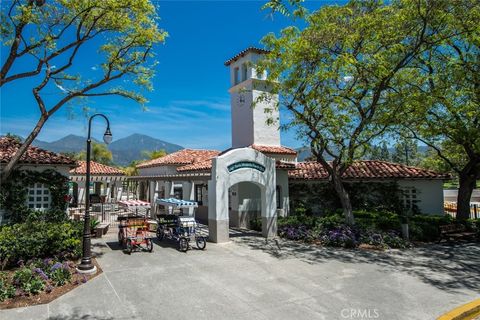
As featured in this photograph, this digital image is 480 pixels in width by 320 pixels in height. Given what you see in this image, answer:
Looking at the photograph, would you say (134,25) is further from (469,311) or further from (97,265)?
(469,311)

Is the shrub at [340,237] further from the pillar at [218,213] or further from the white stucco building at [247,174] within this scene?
the pillar at [218,213]

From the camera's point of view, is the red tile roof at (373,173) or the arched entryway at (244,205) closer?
the arched entryway at (244,205)

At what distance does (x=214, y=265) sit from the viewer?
35.6ft

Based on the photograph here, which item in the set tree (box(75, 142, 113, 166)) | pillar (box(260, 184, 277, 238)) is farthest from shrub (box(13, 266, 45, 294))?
tree (box(75, 142, 113, 166))

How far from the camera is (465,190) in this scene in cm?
1888

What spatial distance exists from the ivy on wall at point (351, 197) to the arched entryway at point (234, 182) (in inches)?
202

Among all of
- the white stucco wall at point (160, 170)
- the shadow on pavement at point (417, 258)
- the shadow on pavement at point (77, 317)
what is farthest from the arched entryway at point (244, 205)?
the shadow on pavement at point (77, 317)

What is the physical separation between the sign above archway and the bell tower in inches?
285

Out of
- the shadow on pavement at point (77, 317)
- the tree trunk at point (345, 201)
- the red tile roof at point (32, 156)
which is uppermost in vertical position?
the red tile roof at point (32, 156)

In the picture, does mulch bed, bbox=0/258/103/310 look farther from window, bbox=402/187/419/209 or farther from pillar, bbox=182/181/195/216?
window, bbox=402/187/419/209

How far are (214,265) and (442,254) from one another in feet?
28.7

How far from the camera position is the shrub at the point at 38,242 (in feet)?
32.4

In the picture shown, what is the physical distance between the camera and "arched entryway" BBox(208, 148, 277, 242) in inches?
565

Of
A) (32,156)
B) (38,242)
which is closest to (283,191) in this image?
(38,242)
